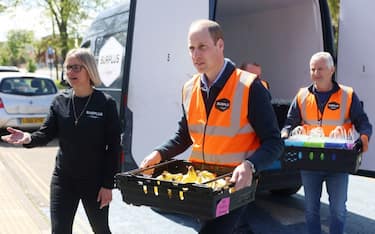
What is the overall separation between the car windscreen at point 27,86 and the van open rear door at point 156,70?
6.93m

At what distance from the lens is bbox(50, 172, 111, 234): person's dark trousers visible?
313 cm

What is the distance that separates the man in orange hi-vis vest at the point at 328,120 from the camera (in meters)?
3.83

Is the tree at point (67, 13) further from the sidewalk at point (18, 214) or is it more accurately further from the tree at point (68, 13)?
the sidewalk at point (18, 214)

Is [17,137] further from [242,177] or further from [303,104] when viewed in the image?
[303,104]

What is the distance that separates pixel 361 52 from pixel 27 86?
8515 millimetres

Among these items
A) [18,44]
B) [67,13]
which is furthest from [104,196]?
[18,44]

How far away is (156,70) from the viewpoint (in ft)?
15.9

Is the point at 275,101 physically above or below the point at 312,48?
below

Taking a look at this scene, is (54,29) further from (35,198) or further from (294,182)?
(294,182)

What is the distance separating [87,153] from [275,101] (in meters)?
3.60

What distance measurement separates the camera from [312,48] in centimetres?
642

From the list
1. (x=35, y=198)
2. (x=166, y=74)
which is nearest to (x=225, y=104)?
(x=166, y=74)

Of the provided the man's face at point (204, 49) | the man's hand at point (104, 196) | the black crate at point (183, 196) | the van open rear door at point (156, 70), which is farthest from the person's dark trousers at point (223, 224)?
the van open rear door at point (156, 70)

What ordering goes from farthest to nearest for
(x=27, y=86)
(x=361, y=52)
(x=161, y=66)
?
(x=27, y=86), (x=161, y=66), (x=361, y=52)
